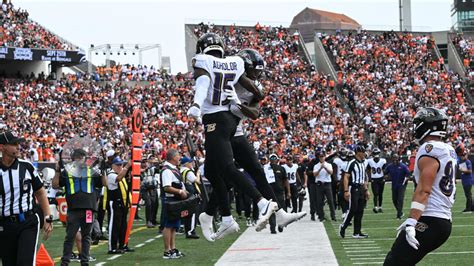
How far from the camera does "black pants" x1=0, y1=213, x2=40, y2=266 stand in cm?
1019

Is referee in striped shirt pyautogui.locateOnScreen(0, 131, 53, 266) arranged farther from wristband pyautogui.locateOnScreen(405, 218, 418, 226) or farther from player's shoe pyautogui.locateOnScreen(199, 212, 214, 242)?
wristband pyautogui.locateOnScreen(405, 218, 418, 226)

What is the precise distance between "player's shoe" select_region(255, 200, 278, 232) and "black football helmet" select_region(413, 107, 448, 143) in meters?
1.51

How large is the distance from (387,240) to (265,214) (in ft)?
34.9

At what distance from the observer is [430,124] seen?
8836 mm

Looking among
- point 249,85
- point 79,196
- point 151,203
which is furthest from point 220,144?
point 151,203

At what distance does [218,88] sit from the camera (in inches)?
354

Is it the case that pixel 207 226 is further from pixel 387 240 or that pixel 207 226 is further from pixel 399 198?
pixel 399 198

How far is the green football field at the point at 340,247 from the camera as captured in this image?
15656 millimetres

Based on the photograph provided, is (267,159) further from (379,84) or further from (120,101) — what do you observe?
(379,84)

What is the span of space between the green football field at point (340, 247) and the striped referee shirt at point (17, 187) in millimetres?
5575

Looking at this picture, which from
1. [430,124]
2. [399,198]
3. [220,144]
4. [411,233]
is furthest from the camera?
→ [399,198]

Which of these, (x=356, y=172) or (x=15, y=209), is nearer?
(x=15, y=209)

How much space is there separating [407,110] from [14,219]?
148 feet

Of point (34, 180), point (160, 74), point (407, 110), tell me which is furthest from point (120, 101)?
point (34, 180)
